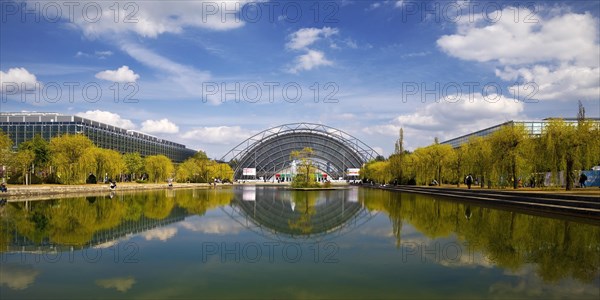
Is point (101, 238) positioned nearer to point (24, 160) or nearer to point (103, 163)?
point (24, 160)

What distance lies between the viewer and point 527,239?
1617 cm

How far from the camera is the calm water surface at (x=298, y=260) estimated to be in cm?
940

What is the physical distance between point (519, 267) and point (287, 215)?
52.8ft

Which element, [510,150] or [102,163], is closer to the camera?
[510,150]

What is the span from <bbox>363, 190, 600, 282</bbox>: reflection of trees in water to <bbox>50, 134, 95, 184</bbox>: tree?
52.1m

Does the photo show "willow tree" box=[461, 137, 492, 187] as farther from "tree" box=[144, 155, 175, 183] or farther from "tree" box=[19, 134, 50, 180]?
"tree" box=[144, 155, 175, 183]

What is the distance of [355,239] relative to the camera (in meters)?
16.9

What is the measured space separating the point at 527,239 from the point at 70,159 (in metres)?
62.3

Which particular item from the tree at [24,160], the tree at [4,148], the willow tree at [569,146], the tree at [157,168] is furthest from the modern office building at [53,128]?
the willow tree at [569,146]

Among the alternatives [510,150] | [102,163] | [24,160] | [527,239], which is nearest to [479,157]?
[510,150]

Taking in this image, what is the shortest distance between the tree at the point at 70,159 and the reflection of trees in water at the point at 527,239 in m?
52.1

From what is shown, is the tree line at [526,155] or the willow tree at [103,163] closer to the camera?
the tree line at [526,155]

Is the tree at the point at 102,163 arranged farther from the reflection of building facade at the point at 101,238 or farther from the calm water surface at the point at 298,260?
the reflection of building facade at the point at 101,238

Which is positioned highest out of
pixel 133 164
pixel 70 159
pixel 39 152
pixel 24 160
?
pixel 39 152
